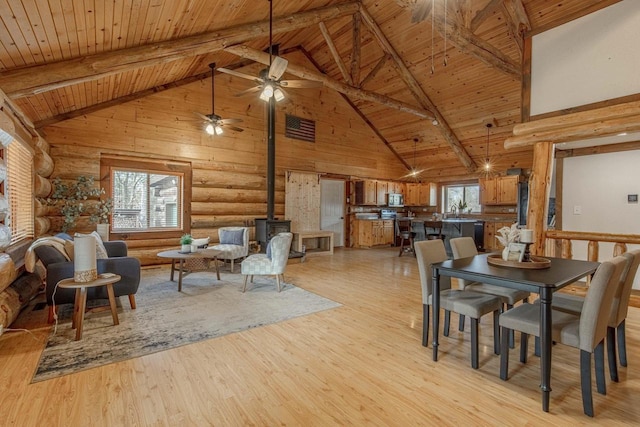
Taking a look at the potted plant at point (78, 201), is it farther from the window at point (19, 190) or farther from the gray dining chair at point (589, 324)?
the gray dining chair at point (589, 324)

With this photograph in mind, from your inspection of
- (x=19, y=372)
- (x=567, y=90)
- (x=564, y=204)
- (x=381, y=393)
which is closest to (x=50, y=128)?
(x=19, y=372)

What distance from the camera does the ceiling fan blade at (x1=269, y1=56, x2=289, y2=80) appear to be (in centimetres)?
389

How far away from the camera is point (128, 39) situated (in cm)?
355

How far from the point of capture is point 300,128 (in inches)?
331

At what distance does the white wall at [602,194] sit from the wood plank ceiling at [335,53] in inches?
81.1

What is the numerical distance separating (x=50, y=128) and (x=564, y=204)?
8887mm

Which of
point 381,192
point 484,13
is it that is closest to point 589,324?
point 484,13

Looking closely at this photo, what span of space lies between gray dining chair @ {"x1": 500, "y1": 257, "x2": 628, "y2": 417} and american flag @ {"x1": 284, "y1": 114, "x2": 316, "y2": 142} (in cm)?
699

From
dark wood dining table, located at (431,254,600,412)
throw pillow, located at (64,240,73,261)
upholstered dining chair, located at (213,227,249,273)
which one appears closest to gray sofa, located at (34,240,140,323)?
throw pillow, located at (64,240,73,261)

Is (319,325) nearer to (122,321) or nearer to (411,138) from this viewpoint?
(122,321)

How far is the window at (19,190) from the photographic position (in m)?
3.81

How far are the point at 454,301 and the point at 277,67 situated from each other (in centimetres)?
338

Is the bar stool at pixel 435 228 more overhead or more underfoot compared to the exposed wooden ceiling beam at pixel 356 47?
more underfoot

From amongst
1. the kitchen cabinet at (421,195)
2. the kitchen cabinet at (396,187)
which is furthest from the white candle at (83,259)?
the kitchen cabinet at (421,195)
